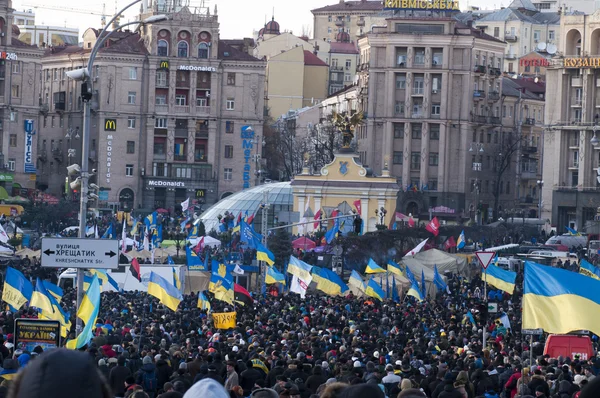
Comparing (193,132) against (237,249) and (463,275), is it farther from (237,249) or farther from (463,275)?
(463,275)

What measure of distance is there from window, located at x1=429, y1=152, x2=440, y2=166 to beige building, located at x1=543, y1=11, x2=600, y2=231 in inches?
463

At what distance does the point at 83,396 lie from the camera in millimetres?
4613

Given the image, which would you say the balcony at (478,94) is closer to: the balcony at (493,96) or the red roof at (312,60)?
the balcony at (493,96)

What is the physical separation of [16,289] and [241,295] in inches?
285

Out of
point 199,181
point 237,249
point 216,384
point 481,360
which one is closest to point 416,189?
point 199,181

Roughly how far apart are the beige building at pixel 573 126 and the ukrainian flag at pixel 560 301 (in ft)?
233

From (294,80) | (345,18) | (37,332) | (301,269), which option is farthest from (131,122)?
(37,332)

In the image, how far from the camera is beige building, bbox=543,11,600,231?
8756 cm

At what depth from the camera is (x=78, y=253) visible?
2092 centimetres

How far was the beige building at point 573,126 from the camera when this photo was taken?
287ft

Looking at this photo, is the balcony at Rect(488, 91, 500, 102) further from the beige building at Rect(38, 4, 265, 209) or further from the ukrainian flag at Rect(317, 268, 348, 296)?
the ukrainian flag at Rect(317, 268, 348, 296)

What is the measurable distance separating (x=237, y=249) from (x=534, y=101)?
2296 inches

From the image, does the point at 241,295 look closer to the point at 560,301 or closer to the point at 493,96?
the point at 560,301

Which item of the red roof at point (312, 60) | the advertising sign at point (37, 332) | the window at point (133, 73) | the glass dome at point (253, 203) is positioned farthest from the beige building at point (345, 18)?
the advertising sign at point (37, 332)
